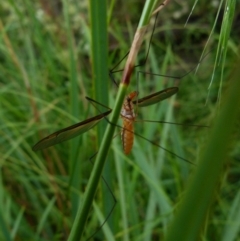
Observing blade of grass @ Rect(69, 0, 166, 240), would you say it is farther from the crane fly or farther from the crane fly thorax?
the crane fly thorax

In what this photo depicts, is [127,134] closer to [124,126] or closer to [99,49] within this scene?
[124,126]

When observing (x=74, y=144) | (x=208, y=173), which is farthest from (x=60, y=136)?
(x=74, y=144)

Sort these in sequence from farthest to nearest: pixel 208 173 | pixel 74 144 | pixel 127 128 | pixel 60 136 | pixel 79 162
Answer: pixel 79 162, pixel 74 144, pixel 127 128, pixel 60 136, pixel 208 173

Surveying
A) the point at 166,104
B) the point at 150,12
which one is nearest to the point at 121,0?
the point at 166,104

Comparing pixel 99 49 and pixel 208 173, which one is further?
pixel 99 49

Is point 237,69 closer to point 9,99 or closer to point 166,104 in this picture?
point 166,104

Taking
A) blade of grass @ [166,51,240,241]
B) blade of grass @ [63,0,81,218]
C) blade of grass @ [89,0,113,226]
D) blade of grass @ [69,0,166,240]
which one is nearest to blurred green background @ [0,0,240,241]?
blade of grass @ [63,0,81,218]

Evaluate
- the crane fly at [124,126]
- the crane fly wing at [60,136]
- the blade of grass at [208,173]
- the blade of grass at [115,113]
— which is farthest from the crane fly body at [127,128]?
the blade of grass at [208,173]

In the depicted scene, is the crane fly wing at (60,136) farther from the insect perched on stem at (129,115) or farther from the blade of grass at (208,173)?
the blade of grass at (208,173)
